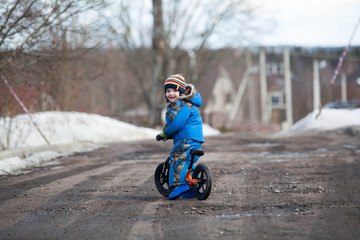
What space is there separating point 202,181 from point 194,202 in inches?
10.9

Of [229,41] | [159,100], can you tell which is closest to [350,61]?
[229,41]

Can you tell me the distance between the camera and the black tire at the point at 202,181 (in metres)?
6.32

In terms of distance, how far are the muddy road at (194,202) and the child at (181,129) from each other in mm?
275

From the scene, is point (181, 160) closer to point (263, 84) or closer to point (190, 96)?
point (190, 96)

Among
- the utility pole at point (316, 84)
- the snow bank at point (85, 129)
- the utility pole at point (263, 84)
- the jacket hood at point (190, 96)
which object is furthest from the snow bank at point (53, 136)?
the utility pole at point (316, 84)

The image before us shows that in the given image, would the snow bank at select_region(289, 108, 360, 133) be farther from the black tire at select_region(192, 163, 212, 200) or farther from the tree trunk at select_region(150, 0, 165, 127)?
the black tire at select_region(192, 163, 212, 200)

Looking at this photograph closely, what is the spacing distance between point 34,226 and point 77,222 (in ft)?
1.36

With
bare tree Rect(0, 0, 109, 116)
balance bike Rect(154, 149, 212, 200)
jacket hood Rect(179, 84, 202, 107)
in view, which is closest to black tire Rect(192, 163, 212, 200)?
balance bike Rect(154, 149, 212, 200)

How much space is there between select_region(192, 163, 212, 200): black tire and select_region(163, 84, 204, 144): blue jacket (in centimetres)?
43

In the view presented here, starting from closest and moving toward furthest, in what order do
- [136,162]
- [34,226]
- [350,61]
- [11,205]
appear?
[34,226] < [11,205] < [136,162] < [350,61]

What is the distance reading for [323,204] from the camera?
6.09 meters

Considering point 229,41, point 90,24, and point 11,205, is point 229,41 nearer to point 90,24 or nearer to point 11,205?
point 90,24

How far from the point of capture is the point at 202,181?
21.4 ft

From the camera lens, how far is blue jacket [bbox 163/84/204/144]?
6.68 meters
